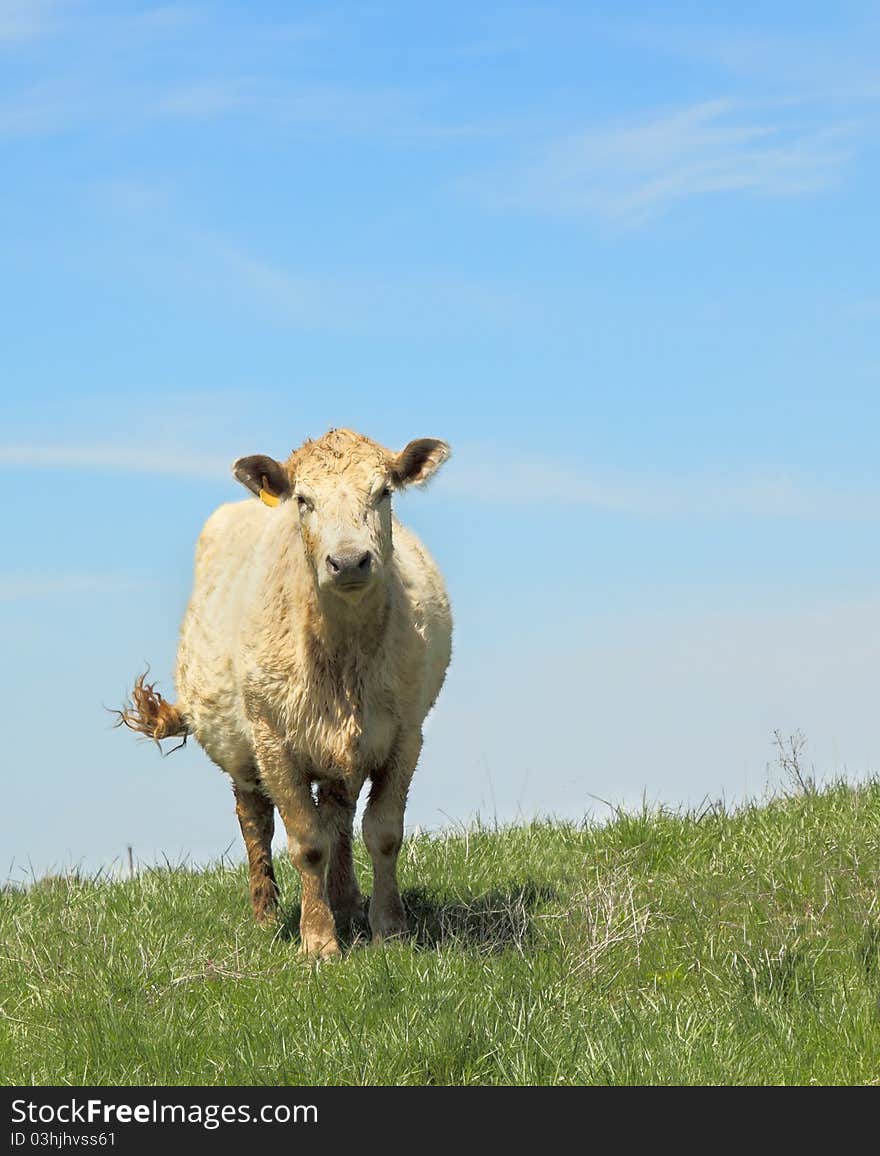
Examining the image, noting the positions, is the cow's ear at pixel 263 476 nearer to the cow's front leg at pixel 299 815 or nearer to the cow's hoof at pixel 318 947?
the cow's front leg at pixel 299 815

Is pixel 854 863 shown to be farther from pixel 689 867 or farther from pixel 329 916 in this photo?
pixel 329 916

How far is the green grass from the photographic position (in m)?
6.01

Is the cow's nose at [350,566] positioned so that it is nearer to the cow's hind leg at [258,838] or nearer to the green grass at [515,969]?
the green grass at [515,969]

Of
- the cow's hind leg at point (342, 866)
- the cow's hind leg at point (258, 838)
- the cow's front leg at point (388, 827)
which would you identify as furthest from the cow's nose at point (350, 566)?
the cow's hind leg at point (258, 838)

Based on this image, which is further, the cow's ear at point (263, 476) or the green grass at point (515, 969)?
the cow's ear at point (263, 476)

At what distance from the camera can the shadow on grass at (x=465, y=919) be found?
25.9 ft

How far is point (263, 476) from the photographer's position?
27.0 ft

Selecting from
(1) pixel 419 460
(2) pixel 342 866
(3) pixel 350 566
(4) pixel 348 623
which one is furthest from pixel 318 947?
(1) pixel 419 460

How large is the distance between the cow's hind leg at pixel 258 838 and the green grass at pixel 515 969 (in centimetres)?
21

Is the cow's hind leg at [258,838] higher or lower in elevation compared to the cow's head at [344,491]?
lower

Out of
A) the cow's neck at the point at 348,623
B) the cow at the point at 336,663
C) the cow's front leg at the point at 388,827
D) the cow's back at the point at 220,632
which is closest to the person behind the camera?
the cow at the point at 336,663

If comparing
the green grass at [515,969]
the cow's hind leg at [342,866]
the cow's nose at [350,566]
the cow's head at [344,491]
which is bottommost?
the green grass at [515,969]

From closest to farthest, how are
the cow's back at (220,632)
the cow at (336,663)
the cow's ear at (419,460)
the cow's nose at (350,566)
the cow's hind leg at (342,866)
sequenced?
the cow's nose at (350,566) < the cow at (336,663) < the cow's ear at (419,460) < the cow's hind leg at (342,866) < the cow's back at (220,632)
